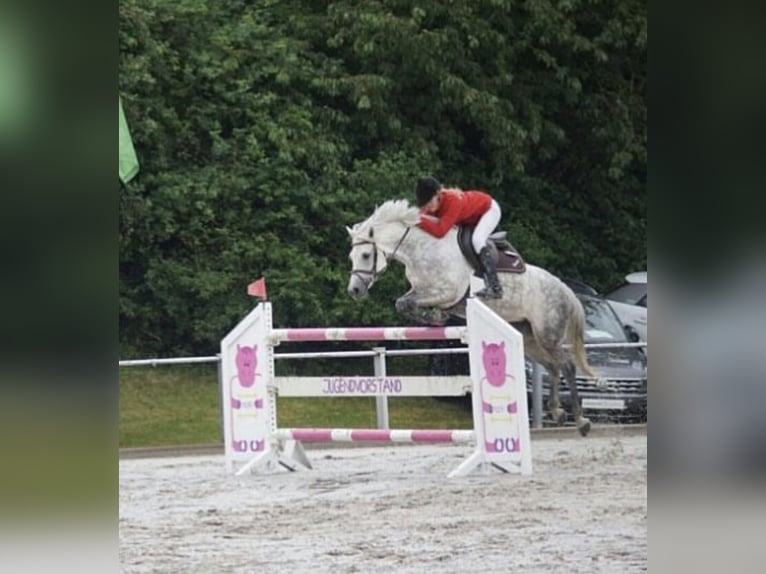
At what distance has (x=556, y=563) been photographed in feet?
15.8

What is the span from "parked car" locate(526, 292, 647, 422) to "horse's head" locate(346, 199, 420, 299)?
703 mm

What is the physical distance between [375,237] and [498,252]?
18.9 inches

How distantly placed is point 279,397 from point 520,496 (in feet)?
3.31

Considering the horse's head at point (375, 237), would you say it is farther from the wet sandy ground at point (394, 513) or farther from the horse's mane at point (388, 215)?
the wet sandy ground at point (394, 513)

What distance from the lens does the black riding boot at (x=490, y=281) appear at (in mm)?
4926

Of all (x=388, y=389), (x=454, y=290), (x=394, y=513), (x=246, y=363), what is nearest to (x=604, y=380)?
(x=454, y=290)

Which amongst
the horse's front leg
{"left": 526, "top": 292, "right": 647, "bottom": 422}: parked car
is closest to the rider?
the horse's front leg

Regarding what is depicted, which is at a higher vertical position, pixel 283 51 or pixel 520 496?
pixel 283 51

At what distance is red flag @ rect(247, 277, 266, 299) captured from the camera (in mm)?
4840

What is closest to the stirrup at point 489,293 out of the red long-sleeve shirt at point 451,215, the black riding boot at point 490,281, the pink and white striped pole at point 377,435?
the black riding boot at point 490,281

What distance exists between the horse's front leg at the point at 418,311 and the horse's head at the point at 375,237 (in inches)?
6.0

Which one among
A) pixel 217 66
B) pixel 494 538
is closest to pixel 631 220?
pixel 494 538
